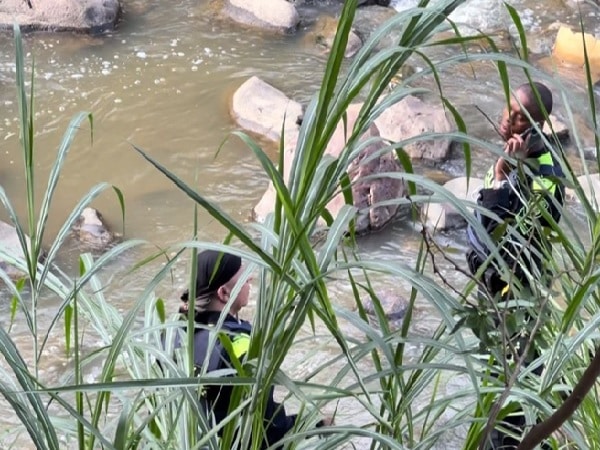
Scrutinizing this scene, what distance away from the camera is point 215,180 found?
5.97m

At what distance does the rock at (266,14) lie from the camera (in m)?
Answer: 8.24

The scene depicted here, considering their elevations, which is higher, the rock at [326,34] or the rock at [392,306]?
the rock at [326,34]

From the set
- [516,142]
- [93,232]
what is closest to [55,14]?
[93,232]

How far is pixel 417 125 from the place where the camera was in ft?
20.7

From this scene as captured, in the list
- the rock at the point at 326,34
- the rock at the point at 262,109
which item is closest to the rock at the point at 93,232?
the rock at the point at 262,109

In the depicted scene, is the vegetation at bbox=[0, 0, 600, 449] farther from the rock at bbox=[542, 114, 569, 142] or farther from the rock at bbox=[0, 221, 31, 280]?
the rock at bbox=[542, 114, 569, 142]

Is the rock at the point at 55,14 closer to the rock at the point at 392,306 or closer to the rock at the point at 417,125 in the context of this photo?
the rock at the point at 417,125

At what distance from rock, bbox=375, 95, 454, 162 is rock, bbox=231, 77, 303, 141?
642 mm

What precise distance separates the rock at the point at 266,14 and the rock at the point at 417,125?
218cm

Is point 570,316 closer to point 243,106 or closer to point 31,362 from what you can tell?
point 31,362

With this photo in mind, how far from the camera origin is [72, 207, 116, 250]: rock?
515 centimetres

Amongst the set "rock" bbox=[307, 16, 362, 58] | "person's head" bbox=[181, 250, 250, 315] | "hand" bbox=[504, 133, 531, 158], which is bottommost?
"rock" bbox=[307, 16, 362, 58]

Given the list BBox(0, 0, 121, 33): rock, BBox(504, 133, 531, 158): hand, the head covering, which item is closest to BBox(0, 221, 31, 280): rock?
the head covering

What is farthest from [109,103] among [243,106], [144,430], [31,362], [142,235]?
[144,430]
